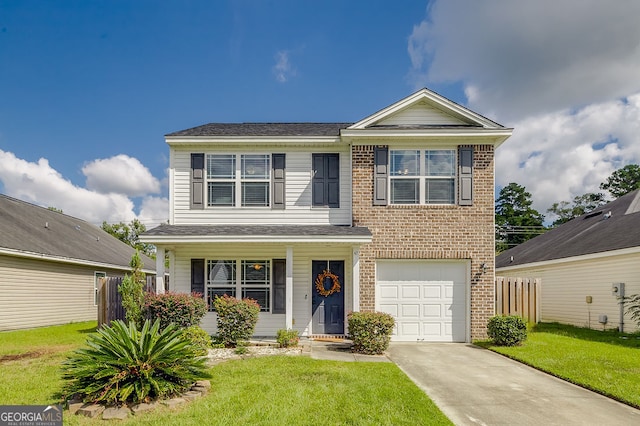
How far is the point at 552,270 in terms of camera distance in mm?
17625

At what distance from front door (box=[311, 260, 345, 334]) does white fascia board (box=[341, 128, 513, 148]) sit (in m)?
4.01

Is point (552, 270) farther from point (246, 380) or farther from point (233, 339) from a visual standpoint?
point (246, 380)

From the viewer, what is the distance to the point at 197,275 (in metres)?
11.6

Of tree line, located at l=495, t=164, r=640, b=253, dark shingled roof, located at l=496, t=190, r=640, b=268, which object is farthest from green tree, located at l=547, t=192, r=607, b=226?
dark shingled roof, located at l=496, t=190, r=640, b=268

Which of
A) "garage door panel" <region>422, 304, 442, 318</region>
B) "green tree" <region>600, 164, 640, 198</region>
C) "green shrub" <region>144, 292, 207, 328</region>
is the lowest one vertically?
"garage door panel" <region>422, 304, 442, 318</region>

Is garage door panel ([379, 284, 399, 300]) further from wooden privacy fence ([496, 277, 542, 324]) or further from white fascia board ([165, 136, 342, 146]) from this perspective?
white fascia board ([165, 136, 342, 146])

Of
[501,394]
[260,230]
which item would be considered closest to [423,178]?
[260,230]

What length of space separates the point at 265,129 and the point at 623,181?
166 ft

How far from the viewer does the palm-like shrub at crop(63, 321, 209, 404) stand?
539 cm

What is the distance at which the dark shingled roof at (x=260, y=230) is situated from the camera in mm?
10344

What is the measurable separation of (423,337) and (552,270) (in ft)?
32.8

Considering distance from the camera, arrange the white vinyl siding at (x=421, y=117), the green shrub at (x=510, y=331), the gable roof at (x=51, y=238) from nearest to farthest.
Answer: the green shrub at (x=510, y=331) → the white vinyl siding at (x=421, y=117) → the gable roof at (x=51, y=238)

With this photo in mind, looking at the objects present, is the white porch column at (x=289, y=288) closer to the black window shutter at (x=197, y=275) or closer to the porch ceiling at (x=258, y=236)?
the porch ceiling at (x=258, y=236)

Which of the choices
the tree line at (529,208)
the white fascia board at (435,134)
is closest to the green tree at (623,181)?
the tree line at (529,208)
